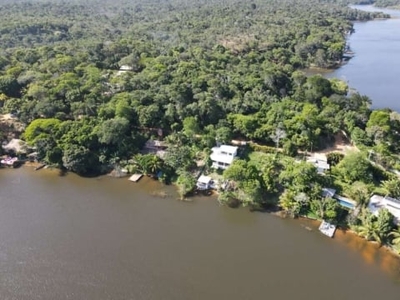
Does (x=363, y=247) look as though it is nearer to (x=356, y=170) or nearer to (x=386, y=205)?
(x=386, y=205)

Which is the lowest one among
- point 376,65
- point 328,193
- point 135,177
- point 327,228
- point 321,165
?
point 376,65

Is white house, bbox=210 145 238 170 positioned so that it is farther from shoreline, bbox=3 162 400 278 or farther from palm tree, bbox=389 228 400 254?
palm tree, bbox=389 228 400 254

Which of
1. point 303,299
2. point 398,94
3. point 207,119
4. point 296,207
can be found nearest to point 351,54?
point 398,94

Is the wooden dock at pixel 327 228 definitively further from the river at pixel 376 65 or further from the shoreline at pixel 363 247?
the river at pixel 376 65

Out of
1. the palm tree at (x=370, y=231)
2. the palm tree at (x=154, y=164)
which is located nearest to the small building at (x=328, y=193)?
the palm tree at (x=370, y=231)

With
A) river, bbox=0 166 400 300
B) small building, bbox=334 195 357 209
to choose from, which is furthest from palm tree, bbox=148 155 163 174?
small building, bbox=334 195 357 209

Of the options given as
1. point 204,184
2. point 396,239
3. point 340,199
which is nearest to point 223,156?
point 204,184
